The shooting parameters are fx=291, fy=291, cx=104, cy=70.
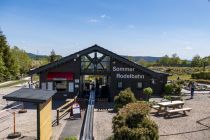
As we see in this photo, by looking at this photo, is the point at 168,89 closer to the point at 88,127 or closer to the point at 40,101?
the point at 88,127

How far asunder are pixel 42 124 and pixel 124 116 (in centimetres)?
382

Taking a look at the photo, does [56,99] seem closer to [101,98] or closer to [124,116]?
[101,98]

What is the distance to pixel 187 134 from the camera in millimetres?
16938

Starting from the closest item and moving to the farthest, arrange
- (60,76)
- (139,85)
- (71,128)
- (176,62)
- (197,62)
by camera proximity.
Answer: (71,128)
(60,76)
(139,85)
(197,62)
(176,62)

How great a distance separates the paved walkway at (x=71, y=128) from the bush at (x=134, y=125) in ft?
12.8

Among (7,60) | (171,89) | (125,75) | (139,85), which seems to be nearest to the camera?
(125,75)

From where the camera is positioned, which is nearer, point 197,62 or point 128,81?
point 128,81

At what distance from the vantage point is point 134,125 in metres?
12.7

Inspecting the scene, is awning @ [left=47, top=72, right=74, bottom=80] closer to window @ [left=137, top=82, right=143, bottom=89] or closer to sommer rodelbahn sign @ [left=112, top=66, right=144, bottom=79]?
sommer rodelbahn sign @ [left=112, top=66, right=144, bottom=79]

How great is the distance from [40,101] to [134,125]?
4165 mm

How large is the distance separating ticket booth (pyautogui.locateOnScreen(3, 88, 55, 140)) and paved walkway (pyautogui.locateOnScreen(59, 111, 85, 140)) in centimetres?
161

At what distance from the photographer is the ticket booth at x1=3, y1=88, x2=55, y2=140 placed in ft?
40.3

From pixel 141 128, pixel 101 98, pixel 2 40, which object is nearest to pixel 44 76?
pixel 101 98

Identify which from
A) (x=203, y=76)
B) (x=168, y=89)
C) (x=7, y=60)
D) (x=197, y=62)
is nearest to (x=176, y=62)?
(x=197, y=62)
